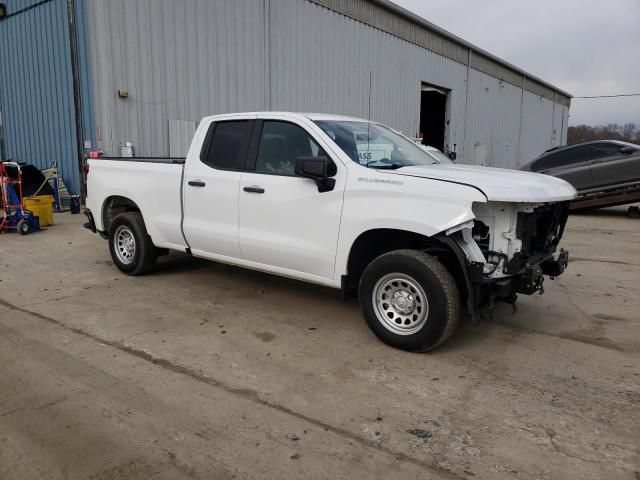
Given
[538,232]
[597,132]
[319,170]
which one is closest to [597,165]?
[538,232]

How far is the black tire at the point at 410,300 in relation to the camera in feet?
13.0

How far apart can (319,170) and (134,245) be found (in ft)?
10.4

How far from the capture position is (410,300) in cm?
418

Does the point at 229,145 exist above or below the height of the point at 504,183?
above

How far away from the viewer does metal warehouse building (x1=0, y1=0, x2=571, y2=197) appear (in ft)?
39.3

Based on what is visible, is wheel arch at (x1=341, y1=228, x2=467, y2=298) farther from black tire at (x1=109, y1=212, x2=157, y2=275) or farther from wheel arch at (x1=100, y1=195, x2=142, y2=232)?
wheel arch at (x1=100, y1=195, x2=142, y2=232)

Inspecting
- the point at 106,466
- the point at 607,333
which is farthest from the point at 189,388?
the point at 607,333

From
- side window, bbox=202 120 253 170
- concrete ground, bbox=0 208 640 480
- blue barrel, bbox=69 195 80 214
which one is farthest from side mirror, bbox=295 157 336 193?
blue barrel, bbox=69 195 80 214

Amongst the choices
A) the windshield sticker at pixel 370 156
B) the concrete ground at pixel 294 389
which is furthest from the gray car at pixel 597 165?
the windshield sticker at pixel 370 156

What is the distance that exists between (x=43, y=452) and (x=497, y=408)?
8.78ft

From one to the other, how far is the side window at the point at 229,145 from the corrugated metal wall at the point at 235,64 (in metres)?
7.54

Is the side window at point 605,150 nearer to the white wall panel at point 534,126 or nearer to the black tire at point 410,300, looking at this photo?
the black tire at point 410,300

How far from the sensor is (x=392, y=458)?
282cm

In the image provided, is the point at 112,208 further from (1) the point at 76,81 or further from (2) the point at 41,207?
(1) the point at 76,81
